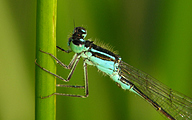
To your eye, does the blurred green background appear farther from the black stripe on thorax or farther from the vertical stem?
the vertical stem

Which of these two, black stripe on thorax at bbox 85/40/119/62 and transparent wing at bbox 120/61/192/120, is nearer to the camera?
black stripe on thorax at bbox 85/40/119/62

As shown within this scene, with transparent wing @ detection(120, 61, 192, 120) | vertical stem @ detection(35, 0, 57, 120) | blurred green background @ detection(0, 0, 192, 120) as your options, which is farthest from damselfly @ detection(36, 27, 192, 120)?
vertical stem @ detection(35, 0, 57, 120)

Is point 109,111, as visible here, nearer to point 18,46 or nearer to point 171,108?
point 171,108

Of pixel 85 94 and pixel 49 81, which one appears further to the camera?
pixel 85 94

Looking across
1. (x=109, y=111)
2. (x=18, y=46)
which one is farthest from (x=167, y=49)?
(x=18, y=46)

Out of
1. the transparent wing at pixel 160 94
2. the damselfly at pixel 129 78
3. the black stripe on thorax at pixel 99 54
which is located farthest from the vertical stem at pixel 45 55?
the transparent wing at pixel 160 94

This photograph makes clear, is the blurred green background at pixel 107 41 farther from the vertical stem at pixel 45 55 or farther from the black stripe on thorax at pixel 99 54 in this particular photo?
the vertical stem at pixel 45 55
